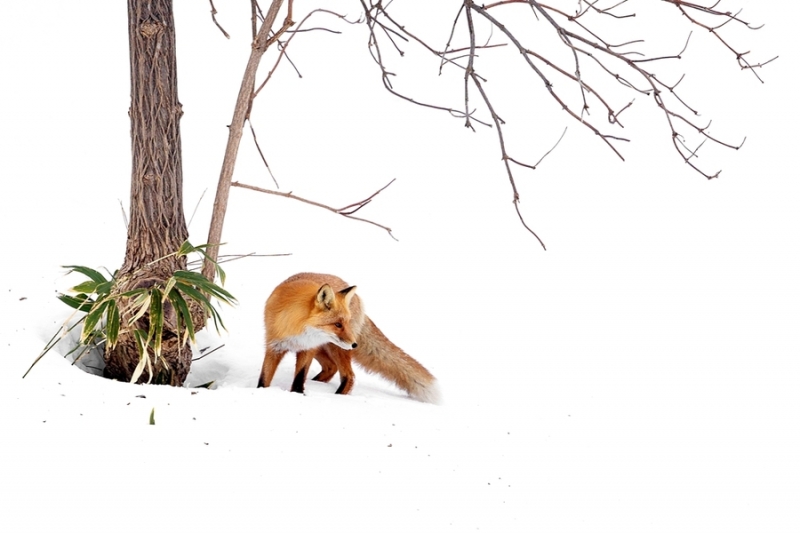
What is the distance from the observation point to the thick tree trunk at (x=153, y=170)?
3.87 metres

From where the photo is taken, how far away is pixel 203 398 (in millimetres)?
3498

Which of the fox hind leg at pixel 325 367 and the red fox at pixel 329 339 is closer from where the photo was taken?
the red fox at pixel 329 339

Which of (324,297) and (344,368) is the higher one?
(324,297)

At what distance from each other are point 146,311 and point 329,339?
0.86m

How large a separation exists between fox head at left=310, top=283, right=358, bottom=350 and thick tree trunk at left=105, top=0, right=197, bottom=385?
0.64 m

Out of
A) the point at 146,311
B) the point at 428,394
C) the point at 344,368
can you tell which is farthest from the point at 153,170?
the point at 428,394

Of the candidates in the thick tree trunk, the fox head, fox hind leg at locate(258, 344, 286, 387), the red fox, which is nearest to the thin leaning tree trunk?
the thick tree trunk

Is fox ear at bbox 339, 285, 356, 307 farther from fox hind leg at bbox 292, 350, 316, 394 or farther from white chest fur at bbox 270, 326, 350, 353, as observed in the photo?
fox hind leg at bbox 292, 350, 316, 394

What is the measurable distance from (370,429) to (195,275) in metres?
1.08

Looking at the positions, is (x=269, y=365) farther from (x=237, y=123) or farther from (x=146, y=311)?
(x=237, y=123)

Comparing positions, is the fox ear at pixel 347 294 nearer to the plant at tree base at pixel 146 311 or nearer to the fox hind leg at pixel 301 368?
the fox hind leg at pixel 301 368

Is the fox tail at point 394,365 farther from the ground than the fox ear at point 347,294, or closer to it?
closer to it

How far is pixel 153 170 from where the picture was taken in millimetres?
3932

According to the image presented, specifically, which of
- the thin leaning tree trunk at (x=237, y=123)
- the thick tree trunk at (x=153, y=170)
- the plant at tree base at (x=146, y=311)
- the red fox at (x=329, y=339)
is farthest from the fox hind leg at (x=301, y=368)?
the thin leaning tree trunk at (x=237, y=123)
